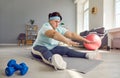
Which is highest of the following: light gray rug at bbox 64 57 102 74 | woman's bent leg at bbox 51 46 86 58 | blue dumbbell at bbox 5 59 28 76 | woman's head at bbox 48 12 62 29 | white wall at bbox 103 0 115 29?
white wall at bbox 103 0 115 29

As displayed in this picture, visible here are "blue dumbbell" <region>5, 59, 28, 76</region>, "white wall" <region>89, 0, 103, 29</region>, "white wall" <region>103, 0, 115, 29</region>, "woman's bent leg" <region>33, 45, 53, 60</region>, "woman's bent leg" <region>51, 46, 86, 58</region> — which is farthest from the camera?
"white wall" <region>89, 0, 103, 29</region>

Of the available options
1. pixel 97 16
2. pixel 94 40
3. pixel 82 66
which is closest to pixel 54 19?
pixel 82 66

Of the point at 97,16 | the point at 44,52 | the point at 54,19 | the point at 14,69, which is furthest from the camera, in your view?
the point at 97,16

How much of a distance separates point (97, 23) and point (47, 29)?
508cm

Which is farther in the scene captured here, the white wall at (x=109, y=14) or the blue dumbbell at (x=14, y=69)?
the white wall at (x=109, y=14)

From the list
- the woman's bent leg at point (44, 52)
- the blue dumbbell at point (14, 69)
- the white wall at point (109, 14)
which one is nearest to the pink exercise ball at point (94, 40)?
the white wall at point (109, 14)

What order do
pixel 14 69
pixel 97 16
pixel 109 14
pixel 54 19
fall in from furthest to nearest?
pixel 97 16
pixel 109 14
pixel 54 19
pixel 14 69

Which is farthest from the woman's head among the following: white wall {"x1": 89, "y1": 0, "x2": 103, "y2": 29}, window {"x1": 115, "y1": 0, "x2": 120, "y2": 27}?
white wall {"x1": 89, "y1": 0, "x2": 103, "y2": 29}

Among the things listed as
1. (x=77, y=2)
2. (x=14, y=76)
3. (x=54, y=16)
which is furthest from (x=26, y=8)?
(x=14, y=76)

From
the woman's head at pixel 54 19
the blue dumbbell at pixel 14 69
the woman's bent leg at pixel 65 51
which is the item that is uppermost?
the woman's head at pixel 54 19

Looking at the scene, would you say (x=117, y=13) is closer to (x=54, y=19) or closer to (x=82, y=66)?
(x=54, y=19)

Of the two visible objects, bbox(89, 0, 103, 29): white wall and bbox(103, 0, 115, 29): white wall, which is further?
bbox(89, 0, 103, 29): white wall

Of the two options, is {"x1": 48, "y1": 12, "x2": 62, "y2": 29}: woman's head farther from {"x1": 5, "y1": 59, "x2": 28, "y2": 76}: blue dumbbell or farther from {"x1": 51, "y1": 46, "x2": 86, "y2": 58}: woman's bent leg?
{"x1": 5, "y1": 59, "x2": 28, "y2": 76}: blue dumbbell

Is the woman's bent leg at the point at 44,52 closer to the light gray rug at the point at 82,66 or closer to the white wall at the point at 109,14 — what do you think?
the light gray rug at the point at 82,66
